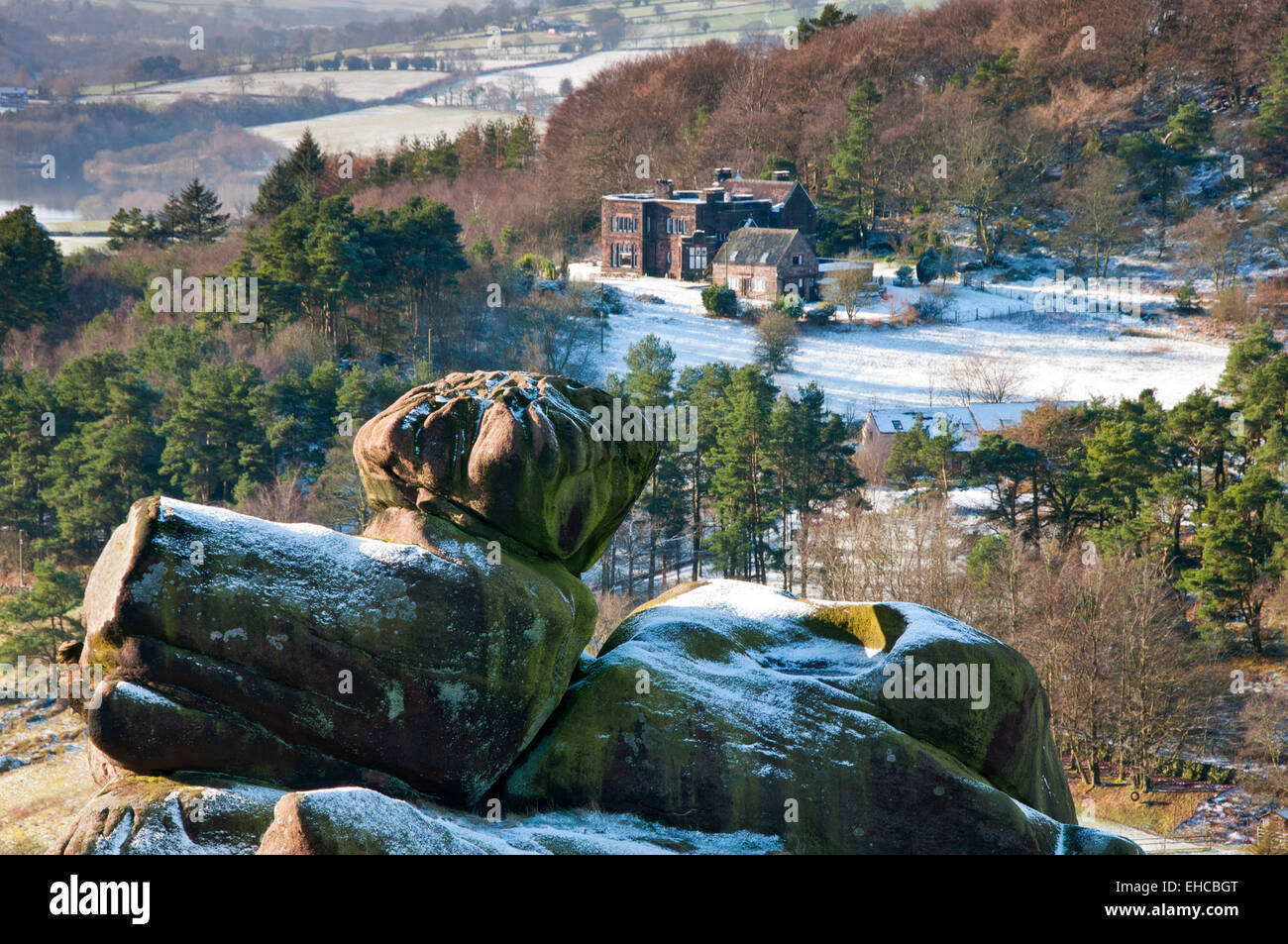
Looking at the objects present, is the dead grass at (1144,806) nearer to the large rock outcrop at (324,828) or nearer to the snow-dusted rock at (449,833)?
the snow-dusted rock at (449,833)

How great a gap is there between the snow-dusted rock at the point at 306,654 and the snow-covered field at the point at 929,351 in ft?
206

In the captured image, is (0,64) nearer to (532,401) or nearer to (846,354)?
(846,354)

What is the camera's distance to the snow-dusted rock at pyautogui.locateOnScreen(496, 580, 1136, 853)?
50.8 feet

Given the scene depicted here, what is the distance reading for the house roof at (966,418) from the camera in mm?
71188

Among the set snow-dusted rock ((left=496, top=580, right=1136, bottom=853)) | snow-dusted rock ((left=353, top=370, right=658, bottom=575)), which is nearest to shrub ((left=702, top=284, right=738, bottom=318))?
snow-dusted rock ((left=496, top=580, right=1136, bottom=853))

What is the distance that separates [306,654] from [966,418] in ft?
206

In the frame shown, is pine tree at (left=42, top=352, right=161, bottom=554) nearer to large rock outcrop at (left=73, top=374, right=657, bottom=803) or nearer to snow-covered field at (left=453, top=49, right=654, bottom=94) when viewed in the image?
large rock outcrop at (left=73, top=374, right=657, bottom=803)

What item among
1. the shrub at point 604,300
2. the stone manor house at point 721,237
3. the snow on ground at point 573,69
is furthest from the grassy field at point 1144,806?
the snow on ground at point 573,69

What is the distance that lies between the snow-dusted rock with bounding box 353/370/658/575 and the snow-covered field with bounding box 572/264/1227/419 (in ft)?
200

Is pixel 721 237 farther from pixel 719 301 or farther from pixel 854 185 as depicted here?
pixel 854 185

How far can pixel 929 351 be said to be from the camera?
287 feet

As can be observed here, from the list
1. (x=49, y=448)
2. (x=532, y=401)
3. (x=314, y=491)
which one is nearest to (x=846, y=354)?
(x=314, y=491)

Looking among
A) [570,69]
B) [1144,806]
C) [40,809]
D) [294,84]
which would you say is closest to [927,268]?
[1144,806]

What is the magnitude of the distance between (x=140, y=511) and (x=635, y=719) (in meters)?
5.87
